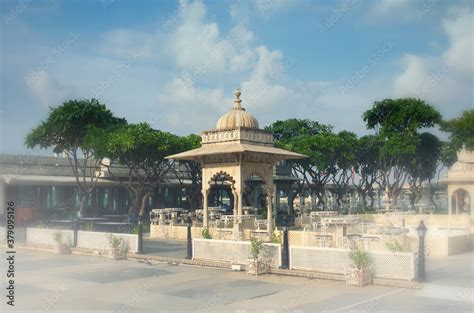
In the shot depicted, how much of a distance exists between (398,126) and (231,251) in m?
35.1

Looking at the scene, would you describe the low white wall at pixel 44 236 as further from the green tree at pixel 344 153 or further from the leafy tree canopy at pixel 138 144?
the green tree at pixel 344 153

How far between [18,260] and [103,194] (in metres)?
27.8

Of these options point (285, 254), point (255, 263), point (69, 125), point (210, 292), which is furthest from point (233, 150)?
point (69, 125)

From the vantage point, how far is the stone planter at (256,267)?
54.4ft

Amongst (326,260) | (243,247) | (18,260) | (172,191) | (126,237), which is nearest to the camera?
(326,260)

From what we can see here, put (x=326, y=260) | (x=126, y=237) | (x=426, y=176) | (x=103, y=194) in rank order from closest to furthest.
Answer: (x=326, y=260)
(x=126, y=237)
(x=103, y=194)
(x=426, y=176)

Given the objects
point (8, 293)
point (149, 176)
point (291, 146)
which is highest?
point (291, 146)

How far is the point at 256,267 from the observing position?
652 inches

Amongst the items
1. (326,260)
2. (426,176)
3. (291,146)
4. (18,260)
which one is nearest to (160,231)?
(18,260)

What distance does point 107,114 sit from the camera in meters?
41.3

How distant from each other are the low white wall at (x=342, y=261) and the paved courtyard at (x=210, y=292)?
2.58ft

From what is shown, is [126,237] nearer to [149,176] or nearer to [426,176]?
[149,176]

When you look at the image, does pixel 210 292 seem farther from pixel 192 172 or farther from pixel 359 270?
pixel 192 172

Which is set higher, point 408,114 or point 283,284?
point 408,114
